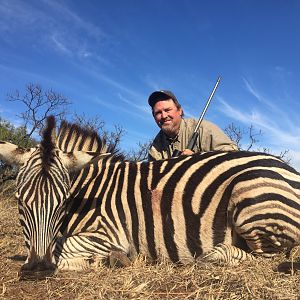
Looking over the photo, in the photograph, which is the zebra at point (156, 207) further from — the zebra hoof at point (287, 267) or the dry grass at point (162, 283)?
the zebra hoof at point (287, 267)

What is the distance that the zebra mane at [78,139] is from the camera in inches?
147

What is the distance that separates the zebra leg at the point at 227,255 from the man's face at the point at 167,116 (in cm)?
231

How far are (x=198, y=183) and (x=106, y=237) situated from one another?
824mm

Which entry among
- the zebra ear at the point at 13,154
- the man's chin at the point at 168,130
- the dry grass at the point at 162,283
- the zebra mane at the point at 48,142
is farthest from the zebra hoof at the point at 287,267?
the man's chin at the point at 168,130

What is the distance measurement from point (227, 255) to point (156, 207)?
660mm

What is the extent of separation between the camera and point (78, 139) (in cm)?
377

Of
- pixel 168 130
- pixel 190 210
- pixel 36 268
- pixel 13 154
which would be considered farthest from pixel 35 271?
pixel 168 130

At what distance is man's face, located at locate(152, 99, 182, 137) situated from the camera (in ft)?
16.4

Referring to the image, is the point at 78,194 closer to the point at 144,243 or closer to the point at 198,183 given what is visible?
the point at 144,243

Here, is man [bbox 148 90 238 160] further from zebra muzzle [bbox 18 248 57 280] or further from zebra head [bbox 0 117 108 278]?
zebra muzzle [bbox 18 248 57 280]

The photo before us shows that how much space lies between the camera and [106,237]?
3.11 meters

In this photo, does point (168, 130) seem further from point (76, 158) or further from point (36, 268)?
point (36, 268)

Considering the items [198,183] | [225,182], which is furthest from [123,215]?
[225,182]

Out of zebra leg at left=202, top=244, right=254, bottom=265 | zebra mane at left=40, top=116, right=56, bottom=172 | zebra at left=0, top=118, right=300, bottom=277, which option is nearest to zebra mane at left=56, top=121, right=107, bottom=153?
zebra at left=0, top=118, right=300, bottom=277
